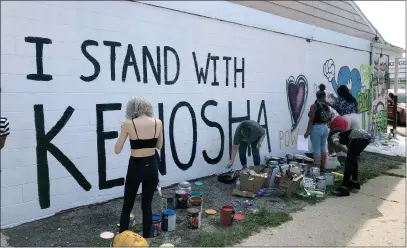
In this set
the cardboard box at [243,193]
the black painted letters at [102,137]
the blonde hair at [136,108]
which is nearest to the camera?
the blonde hair at [136,108]

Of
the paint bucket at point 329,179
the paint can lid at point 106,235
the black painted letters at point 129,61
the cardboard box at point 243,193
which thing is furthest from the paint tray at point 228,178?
the paint can lid at point 106,235

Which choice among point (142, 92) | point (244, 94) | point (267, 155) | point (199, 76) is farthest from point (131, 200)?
point (267, 155)

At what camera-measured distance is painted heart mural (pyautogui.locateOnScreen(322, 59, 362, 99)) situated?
9.39 meters

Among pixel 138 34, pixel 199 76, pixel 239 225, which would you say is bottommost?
pixel 239 225

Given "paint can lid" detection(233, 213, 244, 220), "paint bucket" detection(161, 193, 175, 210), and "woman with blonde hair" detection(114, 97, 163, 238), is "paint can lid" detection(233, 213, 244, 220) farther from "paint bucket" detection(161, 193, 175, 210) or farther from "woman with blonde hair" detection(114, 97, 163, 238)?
"woman with blonde hair" detection(114, 97, 163, 238)

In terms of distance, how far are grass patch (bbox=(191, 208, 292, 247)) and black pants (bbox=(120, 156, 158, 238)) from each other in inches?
22.3

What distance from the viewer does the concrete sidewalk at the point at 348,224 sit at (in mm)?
4038

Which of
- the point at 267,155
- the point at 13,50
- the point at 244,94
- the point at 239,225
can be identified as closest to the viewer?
the point at 13,50

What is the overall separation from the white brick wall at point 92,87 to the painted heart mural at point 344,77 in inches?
114

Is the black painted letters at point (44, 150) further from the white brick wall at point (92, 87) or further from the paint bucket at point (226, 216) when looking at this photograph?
the paint bucket at point (226, 216)

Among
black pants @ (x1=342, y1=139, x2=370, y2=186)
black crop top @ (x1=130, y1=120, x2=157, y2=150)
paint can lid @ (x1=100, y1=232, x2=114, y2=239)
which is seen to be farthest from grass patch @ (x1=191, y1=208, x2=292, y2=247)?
black pants @ (x1=342, y1=139, x2=370, y2=186)

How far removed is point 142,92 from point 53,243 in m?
2.38

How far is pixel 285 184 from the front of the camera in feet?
18.1

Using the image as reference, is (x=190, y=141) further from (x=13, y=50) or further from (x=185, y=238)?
(x=13, y=50)
